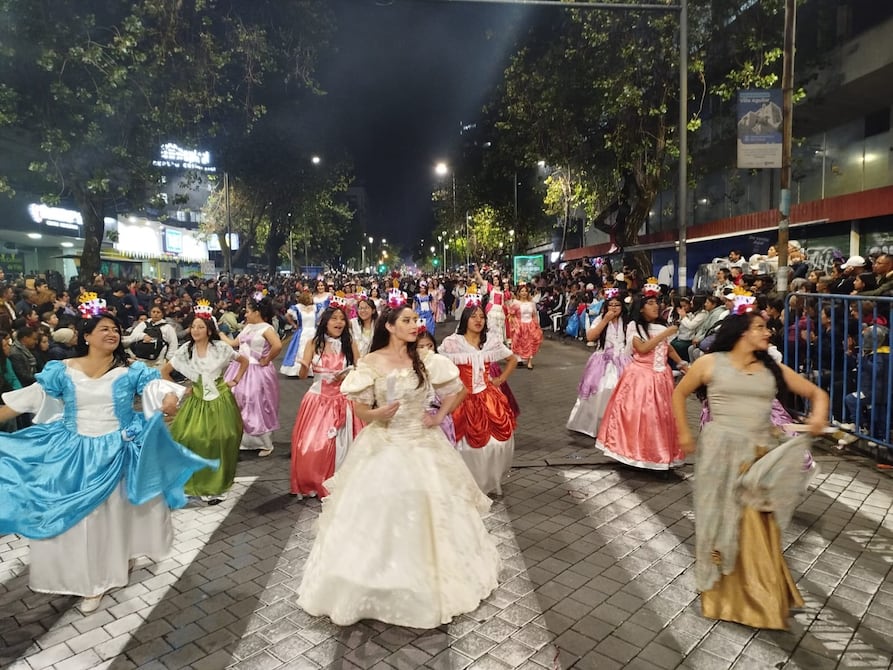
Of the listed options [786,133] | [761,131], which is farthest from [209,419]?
[786,133]

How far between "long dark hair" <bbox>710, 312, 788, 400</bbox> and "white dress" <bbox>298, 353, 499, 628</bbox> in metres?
1.89

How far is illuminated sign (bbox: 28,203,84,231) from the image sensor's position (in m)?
25.6

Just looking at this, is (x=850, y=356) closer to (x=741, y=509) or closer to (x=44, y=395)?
(x=741, y=509)

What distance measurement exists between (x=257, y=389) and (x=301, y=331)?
571 centimetres

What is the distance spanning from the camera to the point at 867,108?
1736 centimetres

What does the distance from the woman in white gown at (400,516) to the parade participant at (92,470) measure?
1272mm

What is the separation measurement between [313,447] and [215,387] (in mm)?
1221

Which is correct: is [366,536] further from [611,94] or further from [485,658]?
[611,94]

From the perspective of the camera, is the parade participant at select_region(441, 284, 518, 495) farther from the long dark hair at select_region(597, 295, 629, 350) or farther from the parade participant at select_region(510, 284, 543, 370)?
the parade participant at select_region(510, 284, 543, 370)

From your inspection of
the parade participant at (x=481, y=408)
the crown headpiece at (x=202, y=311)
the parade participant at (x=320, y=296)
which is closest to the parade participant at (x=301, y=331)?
the parade participant at (x=320, y=296)

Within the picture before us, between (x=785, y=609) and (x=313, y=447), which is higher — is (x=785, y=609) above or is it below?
below

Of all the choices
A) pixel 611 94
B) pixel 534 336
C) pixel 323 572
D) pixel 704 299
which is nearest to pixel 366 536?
pixel 323 572

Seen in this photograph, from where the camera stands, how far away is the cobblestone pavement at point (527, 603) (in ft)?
12.5

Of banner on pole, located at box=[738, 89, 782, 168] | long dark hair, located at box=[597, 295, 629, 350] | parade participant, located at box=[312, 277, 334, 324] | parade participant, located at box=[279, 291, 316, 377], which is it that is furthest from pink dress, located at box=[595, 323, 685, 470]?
parade participant, located at box=[312, 277, 334, 324]
